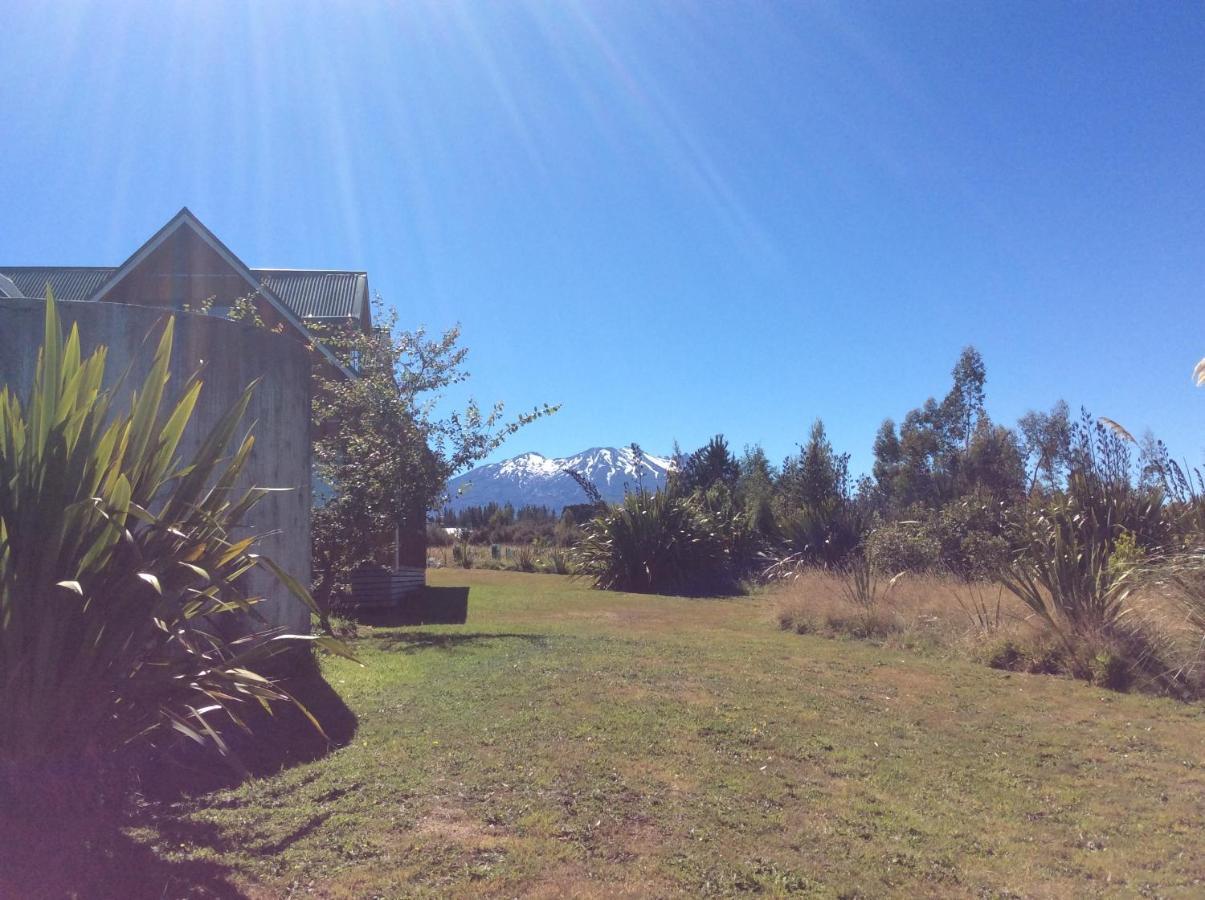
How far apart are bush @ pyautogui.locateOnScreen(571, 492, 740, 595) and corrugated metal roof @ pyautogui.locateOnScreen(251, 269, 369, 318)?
7.76 meters

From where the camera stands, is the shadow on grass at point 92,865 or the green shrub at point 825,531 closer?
the shadow on grass at point 92,865

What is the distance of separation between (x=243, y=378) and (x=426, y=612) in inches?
324

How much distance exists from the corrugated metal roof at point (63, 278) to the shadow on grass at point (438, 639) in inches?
559

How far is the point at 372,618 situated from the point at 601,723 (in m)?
8.44

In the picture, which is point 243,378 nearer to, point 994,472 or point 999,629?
point 999,629

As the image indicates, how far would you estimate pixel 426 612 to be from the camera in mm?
13531

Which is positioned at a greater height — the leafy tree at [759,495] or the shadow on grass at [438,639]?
the leafy tree at [759,495]

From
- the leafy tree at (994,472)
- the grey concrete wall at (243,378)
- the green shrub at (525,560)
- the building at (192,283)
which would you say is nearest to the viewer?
the grey concrete wall at (243,378)

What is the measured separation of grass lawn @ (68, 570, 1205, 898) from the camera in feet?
11.4

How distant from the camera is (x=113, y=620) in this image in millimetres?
3668

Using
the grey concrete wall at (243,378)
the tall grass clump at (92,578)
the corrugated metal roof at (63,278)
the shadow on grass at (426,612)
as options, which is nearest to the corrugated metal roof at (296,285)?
the corrugated metal roof at (63,278)

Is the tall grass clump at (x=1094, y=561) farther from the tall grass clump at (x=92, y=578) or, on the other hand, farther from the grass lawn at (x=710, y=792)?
the tall grass clump at (x=92, y=578)

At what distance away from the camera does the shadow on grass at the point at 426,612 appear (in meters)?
12.4

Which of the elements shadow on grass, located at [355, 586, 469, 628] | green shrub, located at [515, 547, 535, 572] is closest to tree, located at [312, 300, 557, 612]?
shadow on grass, located at [355, 586, 469, 628]
